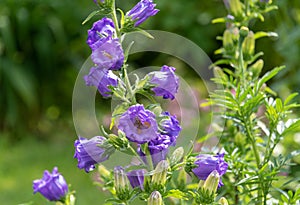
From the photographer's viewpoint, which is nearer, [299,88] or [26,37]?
[299,88]

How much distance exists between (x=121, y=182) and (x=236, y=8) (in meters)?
0.50

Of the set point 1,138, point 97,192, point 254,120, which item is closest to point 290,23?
point 97,192

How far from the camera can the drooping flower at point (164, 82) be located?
3.33 ft

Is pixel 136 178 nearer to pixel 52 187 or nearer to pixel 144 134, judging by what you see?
pixel 144 134

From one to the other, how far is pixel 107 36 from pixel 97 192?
7.45ft

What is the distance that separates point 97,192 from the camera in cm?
318

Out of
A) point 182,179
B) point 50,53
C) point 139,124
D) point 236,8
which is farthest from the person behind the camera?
point 50,53

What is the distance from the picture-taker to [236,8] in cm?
132

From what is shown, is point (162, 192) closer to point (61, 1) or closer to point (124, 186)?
point (124, 186)

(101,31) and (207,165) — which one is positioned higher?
(101,31)

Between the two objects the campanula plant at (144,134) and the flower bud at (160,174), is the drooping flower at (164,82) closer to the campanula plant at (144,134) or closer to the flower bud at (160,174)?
the campanula plant at (144,134)

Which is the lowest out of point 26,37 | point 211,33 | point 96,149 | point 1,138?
point 96,149

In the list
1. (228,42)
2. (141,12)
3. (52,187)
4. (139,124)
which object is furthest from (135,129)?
(228,42)

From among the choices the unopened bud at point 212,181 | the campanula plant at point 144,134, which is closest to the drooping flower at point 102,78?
the campanula plant at point 144,134
